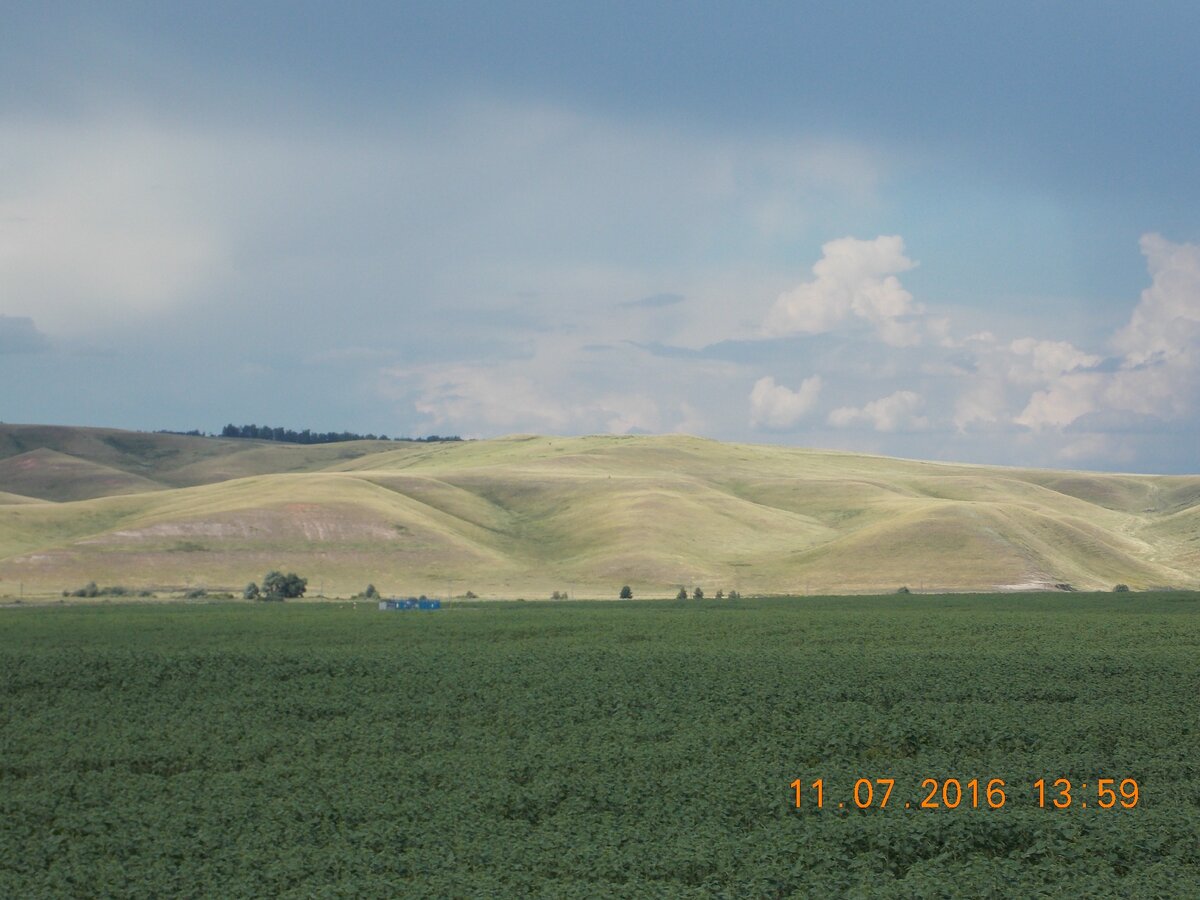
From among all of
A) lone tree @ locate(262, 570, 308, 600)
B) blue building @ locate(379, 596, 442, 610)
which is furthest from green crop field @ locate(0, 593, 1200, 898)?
lone tree @ locate(262, 570, 308, 600)

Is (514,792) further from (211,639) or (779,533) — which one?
(779,533)

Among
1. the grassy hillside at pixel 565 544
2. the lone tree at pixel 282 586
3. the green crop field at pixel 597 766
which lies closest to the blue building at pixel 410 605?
the lone tree at pixel 282 586

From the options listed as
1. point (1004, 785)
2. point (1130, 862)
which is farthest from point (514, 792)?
point (1130, 862)

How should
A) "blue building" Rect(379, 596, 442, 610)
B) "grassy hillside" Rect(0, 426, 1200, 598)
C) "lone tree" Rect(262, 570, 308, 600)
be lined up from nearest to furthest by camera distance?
"blue building" Rect(379, 596, 442, 610) → "lone tree" Rect(262, 570, 308, 600) → "grassy hillside" Rect(0, 426, 1200, 598)

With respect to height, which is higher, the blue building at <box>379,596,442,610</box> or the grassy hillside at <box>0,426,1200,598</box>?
the grassy hillside at <box>0,426,1200,598</box>

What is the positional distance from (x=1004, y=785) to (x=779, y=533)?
131161mm

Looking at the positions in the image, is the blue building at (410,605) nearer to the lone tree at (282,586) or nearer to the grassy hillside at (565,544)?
the lone tree at (282,586)

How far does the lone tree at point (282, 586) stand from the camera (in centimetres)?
11119

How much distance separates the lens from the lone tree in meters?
111

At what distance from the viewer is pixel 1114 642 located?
187 ft

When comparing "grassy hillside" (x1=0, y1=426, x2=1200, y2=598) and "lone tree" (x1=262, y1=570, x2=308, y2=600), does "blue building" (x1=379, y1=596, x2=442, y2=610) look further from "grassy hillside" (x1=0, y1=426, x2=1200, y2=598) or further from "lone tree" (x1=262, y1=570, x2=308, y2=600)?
"grassy hillside" (x1=0, y1=426, x2=1200, y2=598)

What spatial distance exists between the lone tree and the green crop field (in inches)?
2083

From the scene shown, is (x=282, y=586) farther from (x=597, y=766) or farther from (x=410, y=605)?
(x=597, y=766)

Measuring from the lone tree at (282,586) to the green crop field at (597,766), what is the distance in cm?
5290
